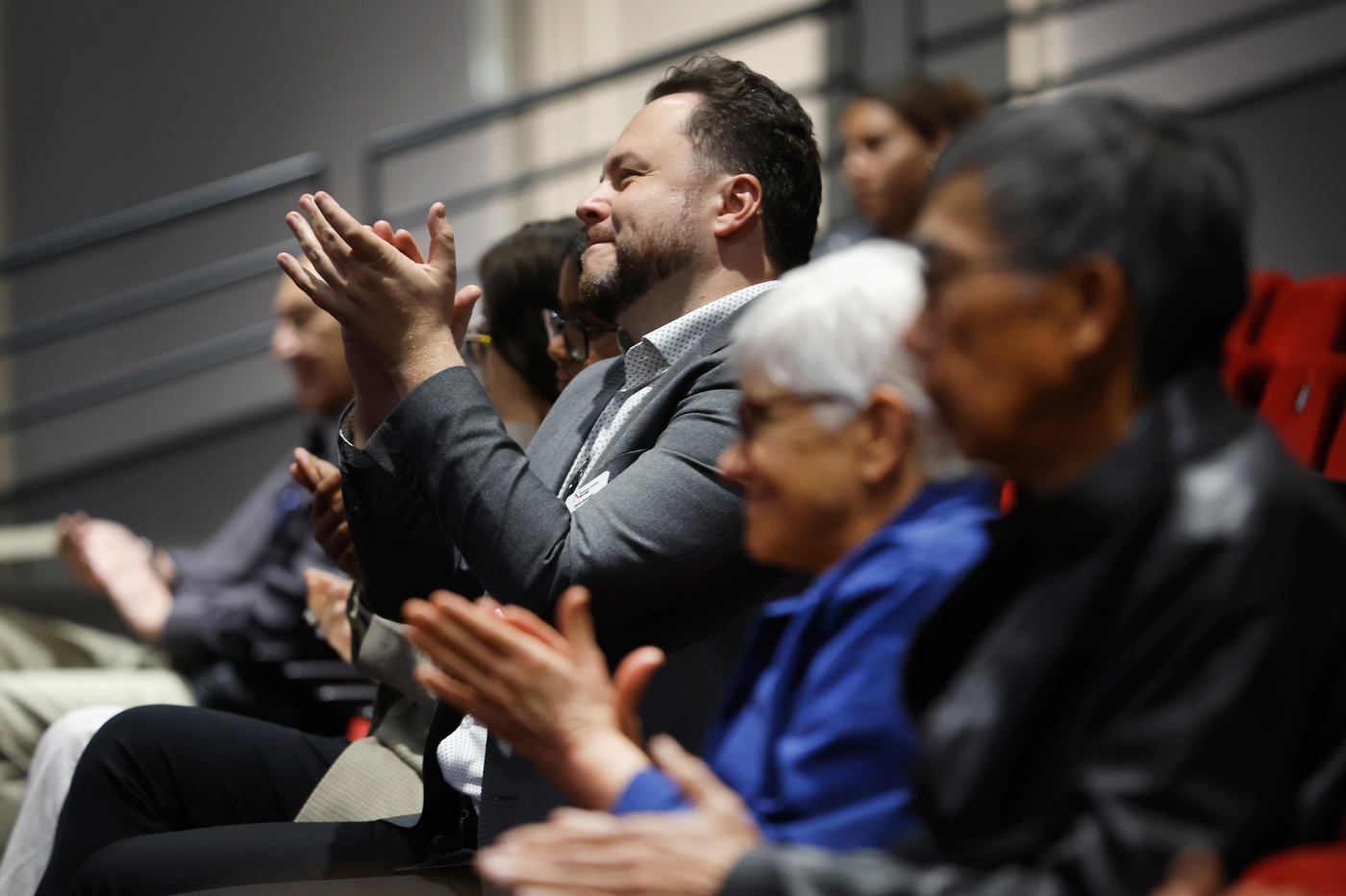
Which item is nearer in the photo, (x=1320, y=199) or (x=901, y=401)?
(x=901, y=401)

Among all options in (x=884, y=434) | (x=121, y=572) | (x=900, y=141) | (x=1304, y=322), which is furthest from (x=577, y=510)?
(x=900, y=141)

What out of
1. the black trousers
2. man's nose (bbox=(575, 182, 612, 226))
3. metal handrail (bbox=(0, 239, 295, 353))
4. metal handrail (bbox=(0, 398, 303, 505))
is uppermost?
man's nose (bbox=(575, 182, 612, 226))

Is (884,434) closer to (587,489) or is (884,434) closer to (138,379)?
(587,489)

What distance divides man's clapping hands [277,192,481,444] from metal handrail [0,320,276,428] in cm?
357

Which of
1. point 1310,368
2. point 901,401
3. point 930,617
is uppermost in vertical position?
point 901,401

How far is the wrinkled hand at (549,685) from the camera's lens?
96 cm

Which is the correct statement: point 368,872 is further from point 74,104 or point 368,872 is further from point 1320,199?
point 74,104

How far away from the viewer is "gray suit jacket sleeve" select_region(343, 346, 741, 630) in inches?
54.9

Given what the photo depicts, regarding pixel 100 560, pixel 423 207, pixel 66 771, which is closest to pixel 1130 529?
pixel 66 771

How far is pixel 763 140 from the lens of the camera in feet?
5.80

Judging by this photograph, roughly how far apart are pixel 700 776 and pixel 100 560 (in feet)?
8.23

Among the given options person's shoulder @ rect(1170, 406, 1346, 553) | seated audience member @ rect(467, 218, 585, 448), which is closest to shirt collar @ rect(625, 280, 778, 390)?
seated audience member @ rect(467, 218, 585, 448)

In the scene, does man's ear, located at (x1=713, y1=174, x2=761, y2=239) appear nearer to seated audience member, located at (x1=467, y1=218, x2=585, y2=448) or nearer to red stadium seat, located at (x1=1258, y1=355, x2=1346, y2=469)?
seated audience member, located at (x1=467, y1=218, x2=585, y2=448)

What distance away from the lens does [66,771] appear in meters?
1.96
